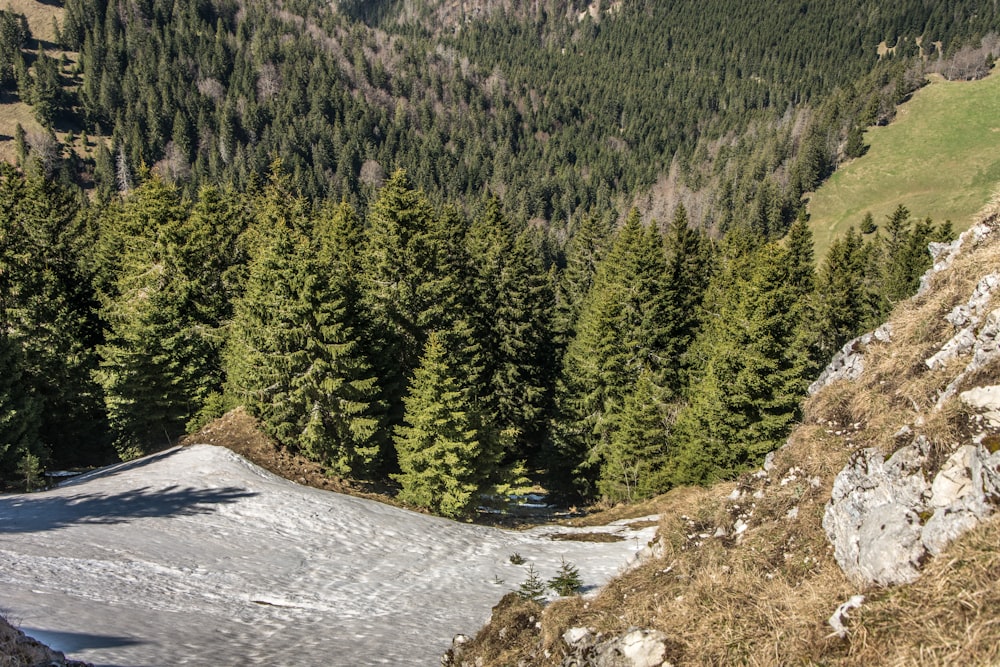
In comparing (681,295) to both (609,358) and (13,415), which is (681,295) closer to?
(609,358)

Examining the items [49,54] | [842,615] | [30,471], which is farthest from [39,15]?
[842,615]

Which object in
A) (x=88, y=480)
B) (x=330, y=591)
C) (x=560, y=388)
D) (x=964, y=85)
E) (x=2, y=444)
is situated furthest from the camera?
(x=964, y=85)

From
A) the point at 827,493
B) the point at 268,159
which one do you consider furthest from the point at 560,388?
the point at 268,159

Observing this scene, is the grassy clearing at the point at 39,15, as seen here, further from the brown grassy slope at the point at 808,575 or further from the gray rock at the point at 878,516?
the gray rock at the point at 878,516

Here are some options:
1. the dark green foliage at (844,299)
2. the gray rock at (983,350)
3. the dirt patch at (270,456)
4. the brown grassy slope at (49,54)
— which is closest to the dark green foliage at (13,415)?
the dirt patch at (270,456)

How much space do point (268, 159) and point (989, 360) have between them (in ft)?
641

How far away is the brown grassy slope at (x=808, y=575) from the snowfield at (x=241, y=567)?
14.4ft

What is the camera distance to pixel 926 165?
108 meters

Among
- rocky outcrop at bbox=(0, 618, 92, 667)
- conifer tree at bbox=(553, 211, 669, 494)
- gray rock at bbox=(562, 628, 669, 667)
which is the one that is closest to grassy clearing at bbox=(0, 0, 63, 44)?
conifer tree at bbox=(553, 211, 669, 494)

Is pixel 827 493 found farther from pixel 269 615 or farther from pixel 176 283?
pixel 176 283

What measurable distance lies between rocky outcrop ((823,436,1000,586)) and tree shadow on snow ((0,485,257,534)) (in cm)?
1783

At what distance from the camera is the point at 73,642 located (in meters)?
8.95

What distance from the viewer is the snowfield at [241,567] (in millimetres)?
10312

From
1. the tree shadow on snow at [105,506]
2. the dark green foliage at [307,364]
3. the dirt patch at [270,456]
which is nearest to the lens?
the tree shadow on snow at [105,506]
